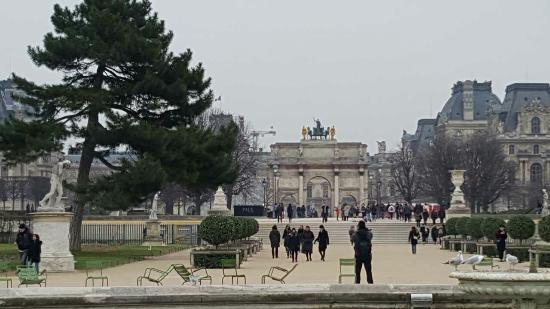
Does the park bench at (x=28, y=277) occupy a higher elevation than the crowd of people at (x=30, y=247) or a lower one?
lower

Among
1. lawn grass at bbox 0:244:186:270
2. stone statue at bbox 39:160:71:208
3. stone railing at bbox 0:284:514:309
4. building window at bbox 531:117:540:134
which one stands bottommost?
lawn grass at bbox 0:244:186:270

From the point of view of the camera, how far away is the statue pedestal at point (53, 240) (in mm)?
29781

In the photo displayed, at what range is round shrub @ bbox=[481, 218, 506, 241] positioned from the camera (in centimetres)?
3934

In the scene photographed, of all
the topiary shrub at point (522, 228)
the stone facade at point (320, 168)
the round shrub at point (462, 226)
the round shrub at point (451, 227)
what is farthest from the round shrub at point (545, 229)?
the stone facade at point (320, 168)

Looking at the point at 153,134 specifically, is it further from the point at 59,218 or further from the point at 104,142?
the point at 59,218

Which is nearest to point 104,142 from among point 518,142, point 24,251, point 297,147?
point 24,251

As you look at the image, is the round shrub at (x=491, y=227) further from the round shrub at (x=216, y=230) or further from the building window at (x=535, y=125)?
the building window at (x=535, y=125)

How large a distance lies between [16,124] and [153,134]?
4.73 m

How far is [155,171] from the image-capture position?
115 feet

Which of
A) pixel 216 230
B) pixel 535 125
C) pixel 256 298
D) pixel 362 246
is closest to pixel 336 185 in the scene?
pixel 535 125

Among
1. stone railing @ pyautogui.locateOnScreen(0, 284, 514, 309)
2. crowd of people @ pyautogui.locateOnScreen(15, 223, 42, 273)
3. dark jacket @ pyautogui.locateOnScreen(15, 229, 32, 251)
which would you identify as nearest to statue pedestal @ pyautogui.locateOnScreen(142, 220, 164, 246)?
dark jacket @ pyautogui.locateOnScreen(15, 229, 32, 251)

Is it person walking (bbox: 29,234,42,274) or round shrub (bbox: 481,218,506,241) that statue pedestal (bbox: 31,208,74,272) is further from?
round shrub (bbox: 481,218,506,241)

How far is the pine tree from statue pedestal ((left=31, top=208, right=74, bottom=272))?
5037 millimetres

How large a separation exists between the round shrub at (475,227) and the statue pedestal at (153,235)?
15804 mm
